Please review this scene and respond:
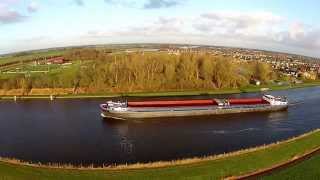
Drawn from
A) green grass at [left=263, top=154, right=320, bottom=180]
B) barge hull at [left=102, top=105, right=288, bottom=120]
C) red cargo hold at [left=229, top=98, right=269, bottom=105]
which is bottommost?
barge hull at [left=102, top=105, right=288, bottom=120]

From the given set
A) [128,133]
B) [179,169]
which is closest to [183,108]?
[128,133]

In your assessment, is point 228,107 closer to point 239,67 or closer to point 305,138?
point 305,138

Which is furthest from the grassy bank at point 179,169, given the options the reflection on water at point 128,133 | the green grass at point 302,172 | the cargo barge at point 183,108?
the cargo barge at point 183,108

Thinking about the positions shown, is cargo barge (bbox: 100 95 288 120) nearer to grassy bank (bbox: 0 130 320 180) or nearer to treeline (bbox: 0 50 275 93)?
treeline (bbox: 0 50 275 93)

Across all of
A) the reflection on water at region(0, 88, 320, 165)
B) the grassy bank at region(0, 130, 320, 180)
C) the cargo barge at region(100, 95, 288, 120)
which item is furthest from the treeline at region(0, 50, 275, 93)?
the grassy bank at region(0, 130, 320, 180)

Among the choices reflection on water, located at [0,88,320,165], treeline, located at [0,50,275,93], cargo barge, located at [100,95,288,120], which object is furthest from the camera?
treeline, located at [0,50,275,93]

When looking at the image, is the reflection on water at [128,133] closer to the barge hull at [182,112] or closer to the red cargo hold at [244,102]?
the barge hull at [182,112]
